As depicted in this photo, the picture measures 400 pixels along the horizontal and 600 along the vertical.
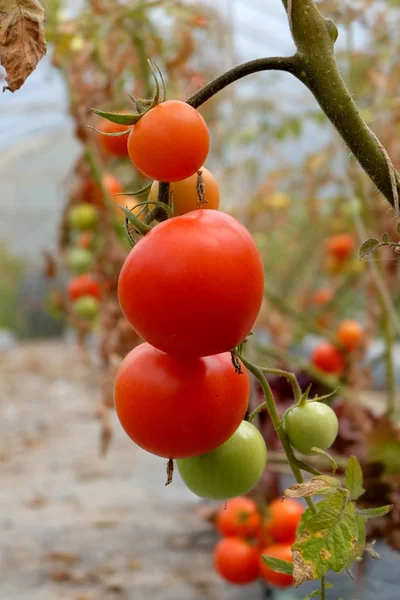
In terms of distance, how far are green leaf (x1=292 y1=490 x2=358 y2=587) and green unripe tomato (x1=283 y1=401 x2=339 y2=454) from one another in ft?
0.14

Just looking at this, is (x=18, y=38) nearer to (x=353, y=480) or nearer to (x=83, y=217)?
(x=353, y=480)

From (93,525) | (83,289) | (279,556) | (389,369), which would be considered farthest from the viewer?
(93,525)

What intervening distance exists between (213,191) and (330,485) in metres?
0.19

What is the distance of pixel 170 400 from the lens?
38 centimetres

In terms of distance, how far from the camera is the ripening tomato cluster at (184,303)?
13.5 inches

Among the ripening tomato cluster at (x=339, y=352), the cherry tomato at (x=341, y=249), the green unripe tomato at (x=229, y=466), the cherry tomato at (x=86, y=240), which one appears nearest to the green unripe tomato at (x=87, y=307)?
the cherry tomato at (x=86, y=240)

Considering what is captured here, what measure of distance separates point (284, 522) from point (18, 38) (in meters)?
0.85

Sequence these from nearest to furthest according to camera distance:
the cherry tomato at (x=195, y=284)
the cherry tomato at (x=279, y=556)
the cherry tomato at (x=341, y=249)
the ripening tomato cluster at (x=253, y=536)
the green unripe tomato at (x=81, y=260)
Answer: the cherry tomato at (x=195, y=284), the cherry tomato at (x=279, y=556), the ripening tomato cluster at (x=253, y=536), the green unripe tomato at (x=81, y=260), the cherry tomato at (x=341, y=249)

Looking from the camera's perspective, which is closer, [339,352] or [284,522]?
[284,522]

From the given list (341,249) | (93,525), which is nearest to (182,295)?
(93,525)

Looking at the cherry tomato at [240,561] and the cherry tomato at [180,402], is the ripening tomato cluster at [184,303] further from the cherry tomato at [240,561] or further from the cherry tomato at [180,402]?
the cherry tomato at [240,561]

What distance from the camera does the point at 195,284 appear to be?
1.12 feet

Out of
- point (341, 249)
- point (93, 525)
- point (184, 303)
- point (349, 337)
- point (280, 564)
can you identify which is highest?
point (184, 303)

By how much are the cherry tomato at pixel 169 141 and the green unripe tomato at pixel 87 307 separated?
1.30 meters
